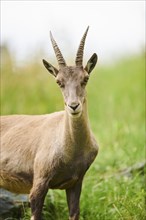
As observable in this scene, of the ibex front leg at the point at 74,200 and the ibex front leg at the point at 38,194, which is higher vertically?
the ibex front leg at the point at 38,194

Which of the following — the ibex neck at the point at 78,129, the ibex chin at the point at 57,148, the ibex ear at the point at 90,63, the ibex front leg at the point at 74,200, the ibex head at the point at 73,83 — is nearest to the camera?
the ibex head at the point at 73,83

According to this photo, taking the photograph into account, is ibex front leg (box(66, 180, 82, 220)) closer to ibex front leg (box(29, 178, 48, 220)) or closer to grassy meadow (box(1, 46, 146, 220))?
ibex front leg (box(29, 178, 48, 220))

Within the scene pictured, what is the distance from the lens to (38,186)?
6992 millimetres

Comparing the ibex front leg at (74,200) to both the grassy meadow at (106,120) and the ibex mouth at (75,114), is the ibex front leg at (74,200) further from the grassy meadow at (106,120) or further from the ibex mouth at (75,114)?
the ibex mouth at (75,114)

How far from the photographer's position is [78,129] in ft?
22.8

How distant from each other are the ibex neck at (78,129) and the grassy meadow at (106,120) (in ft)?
3.94

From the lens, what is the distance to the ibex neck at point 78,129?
22.7 ft

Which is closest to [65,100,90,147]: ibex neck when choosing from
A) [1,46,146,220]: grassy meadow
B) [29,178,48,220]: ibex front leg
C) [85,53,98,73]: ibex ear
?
[85,53,98,73]: ibex ear

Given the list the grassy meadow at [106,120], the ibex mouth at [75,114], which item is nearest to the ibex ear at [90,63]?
the ibex mouth at [75,114]

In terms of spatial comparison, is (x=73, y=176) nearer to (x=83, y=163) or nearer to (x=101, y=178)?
(x=83, y=163)

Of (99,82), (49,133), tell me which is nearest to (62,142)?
(49,133)

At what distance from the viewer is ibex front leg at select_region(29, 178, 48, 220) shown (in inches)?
275

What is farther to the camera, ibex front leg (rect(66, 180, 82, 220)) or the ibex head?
ibex front leg (rect(66, 180, 82, 220))

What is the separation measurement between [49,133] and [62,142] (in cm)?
30
